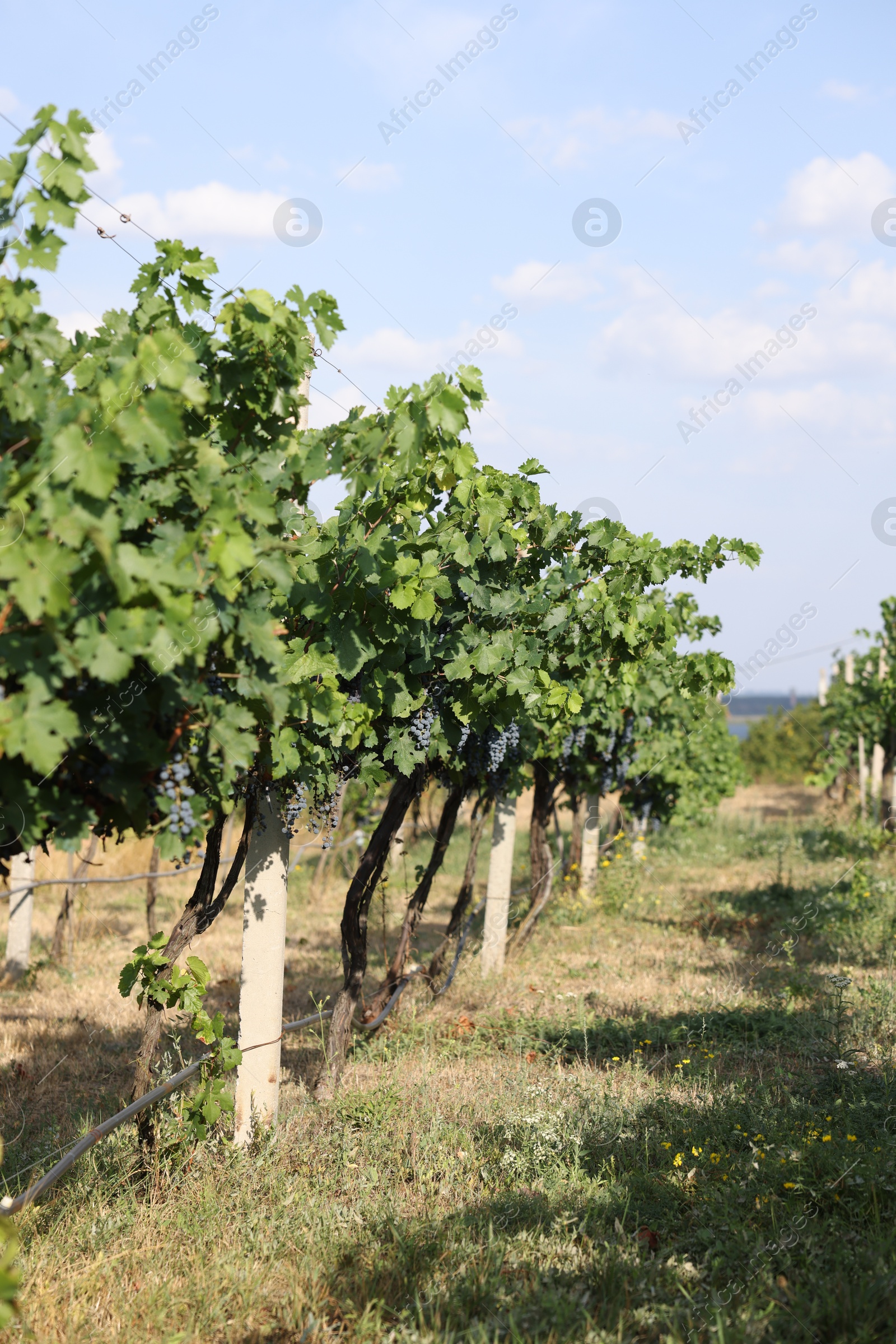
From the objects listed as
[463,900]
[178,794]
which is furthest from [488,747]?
[178,794]

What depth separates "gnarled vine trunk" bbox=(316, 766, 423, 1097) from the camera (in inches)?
216

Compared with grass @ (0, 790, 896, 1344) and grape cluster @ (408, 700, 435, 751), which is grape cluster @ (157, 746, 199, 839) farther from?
grape cluster @ (408, 700, 435, 751)

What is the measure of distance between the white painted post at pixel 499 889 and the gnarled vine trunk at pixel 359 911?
121 inches

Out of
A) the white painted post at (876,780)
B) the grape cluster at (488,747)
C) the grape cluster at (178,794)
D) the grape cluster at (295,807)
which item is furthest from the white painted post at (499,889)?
the white painted post at (876,780)

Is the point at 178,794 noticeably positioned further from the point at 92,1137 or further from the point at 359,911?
the point at 359,911

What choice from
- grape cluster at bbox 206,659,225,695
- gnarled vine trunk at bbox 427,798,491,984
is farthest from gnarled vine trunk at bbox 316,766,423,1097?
grape cluster at bbox 206,659,225,695

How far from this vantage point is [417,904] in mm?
6961

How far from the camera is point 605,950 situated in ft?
31.6

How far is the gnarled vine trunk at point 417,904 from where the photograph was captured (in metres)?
6.57

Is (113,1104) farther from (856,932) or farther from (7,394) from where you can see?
(856,932)

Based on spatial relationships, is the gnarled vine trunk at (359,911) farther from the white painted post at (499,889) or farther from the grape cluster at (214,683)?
the white painted post at (499,889)

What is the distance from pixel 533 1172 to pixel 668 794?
1184 centimetres

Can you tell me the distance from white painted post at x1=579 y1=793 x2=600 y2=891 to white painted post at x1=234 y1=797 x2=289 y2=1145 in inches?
318

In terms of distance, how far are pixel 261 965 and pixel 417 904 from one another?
8.06ft
